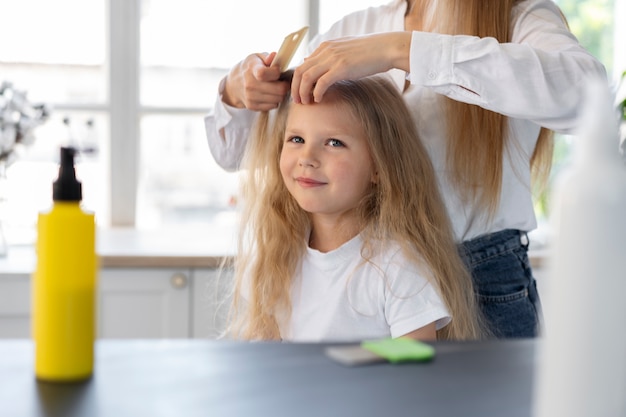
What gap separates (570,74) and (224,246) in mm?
1495

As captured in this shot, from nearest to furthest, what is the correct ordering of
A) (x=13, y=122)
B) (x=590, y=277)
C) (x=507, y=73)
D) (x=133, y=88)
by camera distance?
(x=590, y=277)
(x=507, y=73)
(x=13, y=122)
(x=133, y=88)

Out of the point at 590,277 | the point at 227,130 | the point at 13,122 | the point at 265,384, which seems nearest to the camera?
the point at 590,277

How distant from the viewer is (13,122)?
2.54m

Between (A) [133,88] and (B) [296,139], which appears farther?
(A) [133,88]

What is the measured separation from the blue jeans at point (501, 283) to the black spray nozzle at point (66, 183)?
92cm

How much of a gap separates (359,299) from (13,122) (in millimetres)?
1607

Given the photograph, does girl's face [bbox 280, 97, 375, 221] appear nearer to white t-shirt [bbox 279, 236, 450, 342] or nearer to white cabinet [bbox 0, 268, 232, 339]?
white t-shirt [bbox 279, 236, 450, 342]

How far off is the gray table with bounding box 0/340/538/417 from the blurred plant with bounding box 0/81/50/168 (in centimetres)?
194

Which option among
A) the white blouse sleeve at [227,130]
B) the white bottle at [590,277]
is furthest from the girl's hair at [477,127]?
the white bottle at [590,277]

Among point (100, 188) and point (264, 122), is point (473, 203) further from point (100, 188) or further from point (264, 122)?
point (100, 188)

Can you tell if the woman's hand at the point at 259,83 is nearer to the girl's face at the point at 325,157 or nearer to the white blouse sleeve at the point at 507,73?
the girl's face at the point at 325,157

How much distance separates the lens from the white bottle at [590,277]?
44cm

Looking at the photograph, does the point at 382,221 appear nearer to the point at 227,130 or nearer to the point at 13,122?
the point at 227,130

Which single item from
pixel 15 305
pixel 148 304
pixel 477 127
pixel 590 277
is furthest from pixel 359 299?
pixel 15 305
